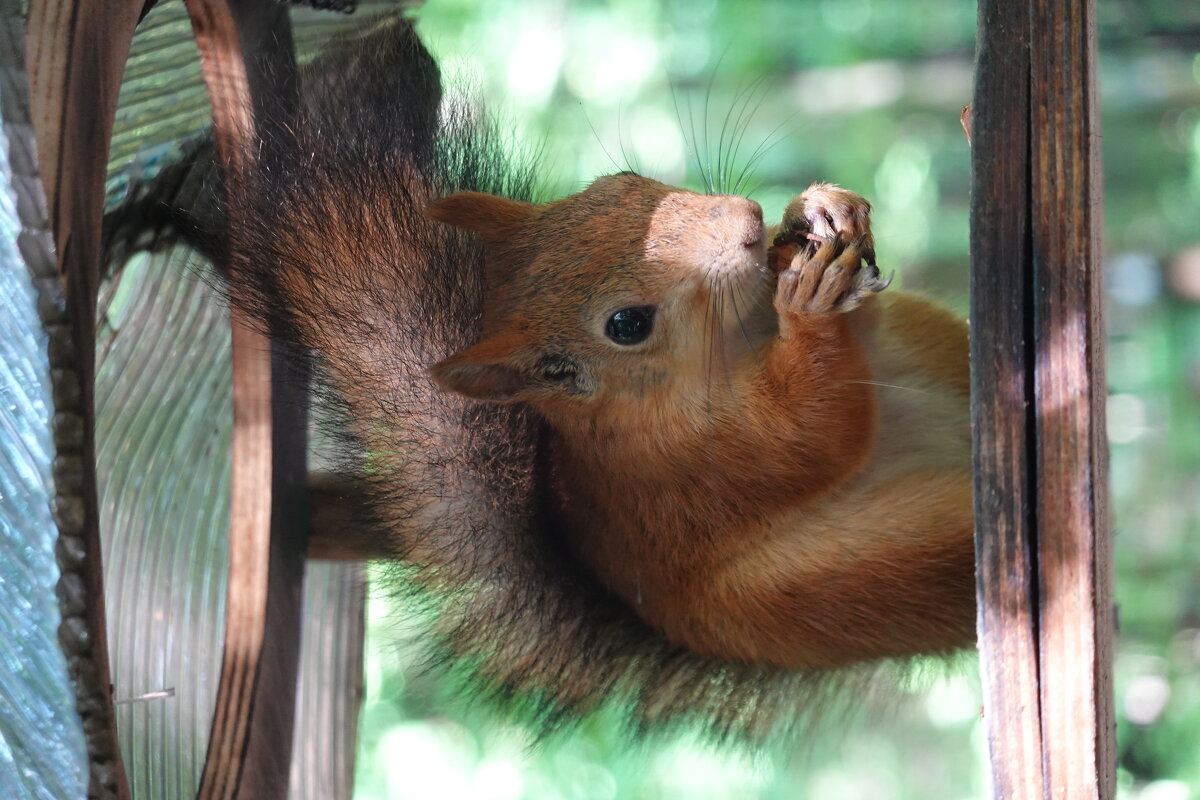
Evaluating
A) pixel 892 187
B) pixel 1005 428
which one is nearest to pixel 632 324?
pixel 1005 428

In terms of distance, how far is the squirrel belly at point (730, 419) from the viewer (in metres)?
1.21

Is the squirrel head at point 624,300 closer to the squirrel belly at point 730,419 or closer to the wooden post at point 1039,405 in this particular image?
the squirrel belly at point 730,419

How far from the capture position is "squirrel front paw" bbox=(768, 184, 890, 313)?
1098 millimetres

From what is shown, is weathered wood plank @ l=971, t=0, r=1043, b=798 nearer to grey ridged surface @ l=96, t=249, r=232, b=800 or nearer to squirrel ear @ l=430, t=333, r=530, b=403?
squirrel ear @ l=430, t=333, r=530, b=403

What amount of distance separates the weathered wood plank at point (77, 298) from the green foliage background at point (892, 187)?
1315mm

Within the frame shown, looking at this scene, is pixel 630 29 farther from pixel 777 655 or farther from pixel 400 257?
pixel 777 655

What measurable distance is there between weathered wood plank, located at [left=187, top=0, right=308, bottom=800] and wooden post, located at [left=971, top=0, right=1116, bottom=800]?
0.86m

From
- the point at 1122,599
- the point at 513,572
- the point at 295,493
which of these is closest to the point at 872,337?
the point at 513,572

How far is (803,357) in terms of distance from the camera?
3.92ft

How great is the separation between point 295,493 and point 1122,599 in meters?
2.07

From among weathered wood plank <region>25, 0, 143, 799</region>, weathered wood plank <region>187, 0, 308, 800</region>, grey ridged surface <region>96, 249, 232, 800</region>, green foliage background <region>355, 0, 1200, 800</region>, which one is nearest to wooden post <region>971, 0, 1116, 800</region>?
weathered wood plank <region>25, 0, 143, 799</region>

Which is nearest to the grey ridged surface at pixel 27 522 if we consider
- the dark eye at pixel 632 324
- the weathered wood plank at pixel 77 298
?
the weathered wood plank at pixel 77 298

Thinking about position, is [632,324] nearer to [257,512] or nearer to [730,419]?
[730,419]

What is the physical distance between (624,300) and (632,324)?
0.03m
